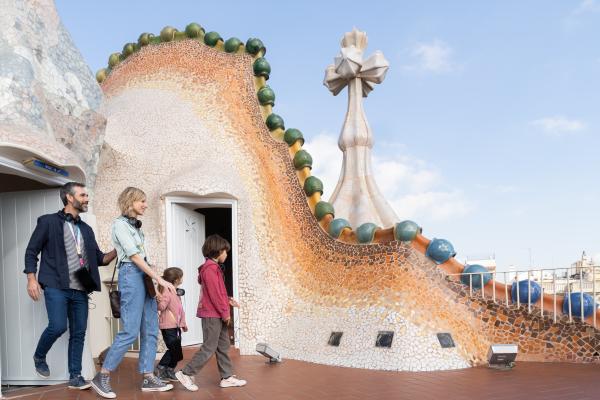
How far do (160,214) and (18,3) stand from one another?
3033 millimetres

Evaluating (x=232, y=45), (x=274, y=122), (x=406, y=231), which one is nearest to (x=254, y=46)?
(x=232, y=45)

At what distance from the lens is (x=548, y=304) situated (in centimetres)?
654

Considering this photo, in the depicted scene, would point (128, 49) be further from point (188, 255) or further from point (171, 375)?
point (171, 375)

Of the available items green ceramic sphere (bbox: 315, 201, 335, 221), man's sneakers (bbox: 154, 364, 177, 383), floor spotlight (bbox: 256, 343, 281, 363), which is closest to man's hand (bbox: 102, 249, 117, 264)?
man's sneakers (bbox: 154, 364, 177, 383)

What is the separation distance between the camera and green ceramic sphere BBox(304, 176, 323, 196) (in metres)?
7.85

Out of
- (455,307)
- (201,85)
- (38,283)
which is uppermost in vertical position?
(201,85)

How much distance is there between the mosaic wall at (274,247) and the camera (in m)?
6.28

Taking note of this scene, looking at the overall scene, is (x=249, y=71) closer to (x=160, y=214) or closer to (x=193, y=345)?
(x=160, y=214)

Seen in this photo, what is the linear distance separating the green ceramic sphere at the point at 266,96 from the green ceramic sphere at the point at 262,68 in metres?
0.34

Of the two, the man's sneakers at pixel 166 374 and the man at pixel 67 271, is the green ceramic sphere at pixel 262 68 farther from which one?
the man's sneakers at pixel 166 374

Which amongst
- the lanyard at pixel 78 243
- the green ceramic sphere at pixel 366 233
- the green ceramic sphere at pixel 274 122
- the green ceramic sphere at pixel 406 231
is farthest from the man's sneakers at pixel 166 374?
the green ceramic sphere at pixel 274 122

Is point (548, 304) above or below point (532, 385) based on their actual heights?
above

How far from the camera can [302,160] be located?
26.5 ft

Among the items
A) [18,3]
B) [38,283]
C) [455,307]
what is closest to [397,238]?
[455,307]
